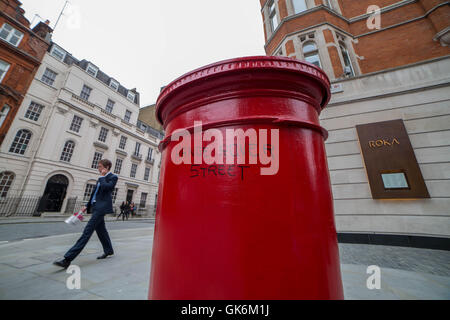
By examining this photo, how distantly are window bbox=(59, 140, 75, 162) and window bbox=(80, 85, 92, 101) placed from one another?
4.84 metres

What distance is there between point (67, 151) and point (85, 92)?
6.50 meters

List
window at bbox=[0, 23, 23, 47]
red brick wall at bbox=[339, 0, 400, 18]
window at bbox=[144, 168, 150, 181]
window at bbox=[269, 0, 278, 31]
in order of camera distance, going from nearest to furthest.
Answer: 1. red brick wall at bbox=[339, 0, 400, 18]
2. window at bbox=[269, 0, 278, 31]
3. window at bbox=[0, 23, 23, 47]
4. window at bbox=[144, 168, 150, 181]

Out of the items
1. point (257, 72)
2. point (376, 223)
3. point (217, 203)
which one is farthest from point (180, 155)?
point (376, 223)

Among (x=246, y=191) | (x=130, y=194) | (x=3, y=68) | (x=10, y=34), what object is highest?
(x=10, y=34)

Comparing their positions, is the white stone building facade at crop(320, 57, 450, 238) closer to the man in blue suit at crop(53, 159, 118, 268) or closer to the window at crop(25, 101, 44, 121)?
the man in blue suit at crop(53, 159, 118, 268)

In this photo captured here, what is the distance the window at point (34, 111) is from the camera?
Answer: 571 inches

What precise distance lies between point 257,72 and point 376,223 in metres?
5.75

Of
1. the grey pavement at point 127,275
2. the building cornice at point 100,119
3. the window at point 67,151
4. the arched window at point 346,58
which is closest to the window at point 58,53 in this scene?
the building cornice at point 100,119

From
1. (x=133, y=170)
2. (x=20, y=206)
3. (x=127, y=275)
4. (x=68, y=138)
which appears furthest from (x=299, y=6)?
(x=133, y=170)

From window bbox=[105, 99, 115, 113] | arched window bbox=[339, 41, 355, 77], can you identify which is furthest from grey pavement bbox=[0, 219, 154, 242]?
window bbox=[105, 99, 115, 113]

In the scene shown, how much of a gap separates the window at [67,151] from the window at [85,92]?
4.84m

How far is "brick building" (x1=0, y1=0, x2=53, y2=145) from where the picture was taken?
13.1m

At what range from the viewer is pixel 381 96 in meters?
5.50

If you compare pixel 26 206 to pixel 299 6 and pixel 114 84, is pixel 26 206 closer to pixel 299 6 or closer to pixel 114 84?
pixel 114 84
